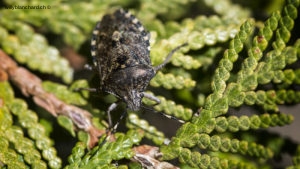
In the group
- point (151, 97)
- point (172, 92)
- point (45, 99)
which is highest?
point (172, 92)

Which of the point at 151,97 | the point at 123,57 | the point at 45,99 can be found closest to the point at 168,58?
the point at 151,97

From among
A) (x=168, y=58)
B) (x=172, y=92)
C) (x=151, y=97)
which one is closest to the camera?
(x=151, y=97)

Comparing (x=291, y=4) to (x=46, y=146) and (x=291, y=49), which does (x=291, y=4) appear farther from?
(x=46, y=146)

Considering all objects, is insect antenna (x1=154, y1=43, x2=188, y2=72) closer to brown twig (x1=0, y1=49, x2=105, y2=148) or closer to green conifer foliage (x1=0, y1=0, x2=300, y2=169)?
green conifer foliage (x1=0, y1=0, x2=300, y2=169)

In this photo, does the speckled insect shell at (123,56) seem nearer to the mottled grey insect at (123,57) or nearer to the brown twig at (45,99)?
the mottled grey insect at (123,57)

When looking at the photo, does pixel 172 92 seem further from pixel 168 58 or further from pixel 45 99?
pixel 45 99

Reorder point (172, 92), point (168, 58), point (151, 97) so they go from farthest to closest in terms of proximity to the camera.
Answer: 1. point (172, 92)
2. point (168, 58)
3. point (151, 97)

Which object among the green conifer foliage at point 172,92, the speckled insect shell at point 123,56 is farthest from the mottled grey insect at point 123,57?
the green conifer foliage at point 172,92

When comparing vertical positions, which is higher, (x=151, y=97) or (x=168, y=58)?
(x=168, y=58)
